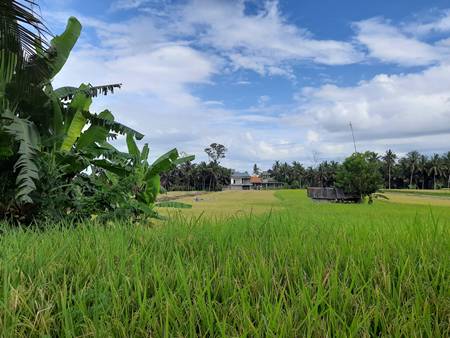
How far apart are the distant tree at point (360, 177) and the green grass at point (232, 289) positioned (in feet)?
89.7

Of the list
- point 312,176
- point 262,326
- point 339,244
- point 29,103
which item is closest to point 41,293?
point 262,326

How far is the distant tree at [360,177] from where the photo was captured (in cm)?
2906

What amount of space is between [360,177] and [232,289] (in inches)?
1126

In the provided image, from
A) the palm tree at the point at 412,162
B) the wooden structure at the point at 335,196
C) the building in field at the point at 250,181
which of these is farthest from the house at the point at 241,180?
the wooden structure at the point at 335,196

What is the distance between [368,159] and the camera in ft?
102

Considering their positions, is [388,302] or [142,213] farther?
[142,213]

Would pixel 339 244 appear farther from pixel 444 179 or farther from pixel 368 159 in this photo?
pixel 444 179

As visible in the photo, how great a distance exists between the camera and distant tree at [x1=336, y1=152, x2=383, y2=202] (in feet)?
95.3

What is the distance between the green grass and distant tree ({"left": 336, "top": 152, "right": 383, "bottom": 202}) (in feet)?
89.7

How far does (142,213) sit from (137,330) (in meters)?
4.99

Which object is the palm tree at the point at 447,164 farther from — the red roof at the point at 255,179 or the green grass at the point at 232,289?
the green grass at the point at 232,289

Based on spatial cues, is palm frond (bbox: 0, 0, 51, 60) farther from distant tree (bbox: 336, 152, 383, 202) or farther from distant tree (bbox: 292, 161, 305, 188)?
distant tree (bbox: 292, 161, 305, 188)

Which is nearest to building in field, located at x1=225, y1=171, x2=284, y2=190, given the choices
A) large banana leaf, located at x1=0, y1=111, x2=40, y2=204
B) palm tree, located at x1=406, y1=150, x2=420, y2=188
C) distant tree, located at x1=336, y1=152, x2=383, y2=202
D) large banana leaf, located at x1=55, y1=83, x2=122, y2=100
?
palm tree, located at x1=406, y1=150, x2=420, y2=188

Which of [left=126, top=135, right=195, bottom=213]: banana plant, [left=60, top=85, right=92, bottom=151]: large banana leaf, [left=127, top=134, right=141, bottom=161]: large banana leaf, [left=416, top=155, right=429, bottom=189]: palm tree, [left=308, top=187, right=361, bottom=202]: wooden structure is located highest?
[left=416, top=155, right=429, bottom=189]: palm tree
